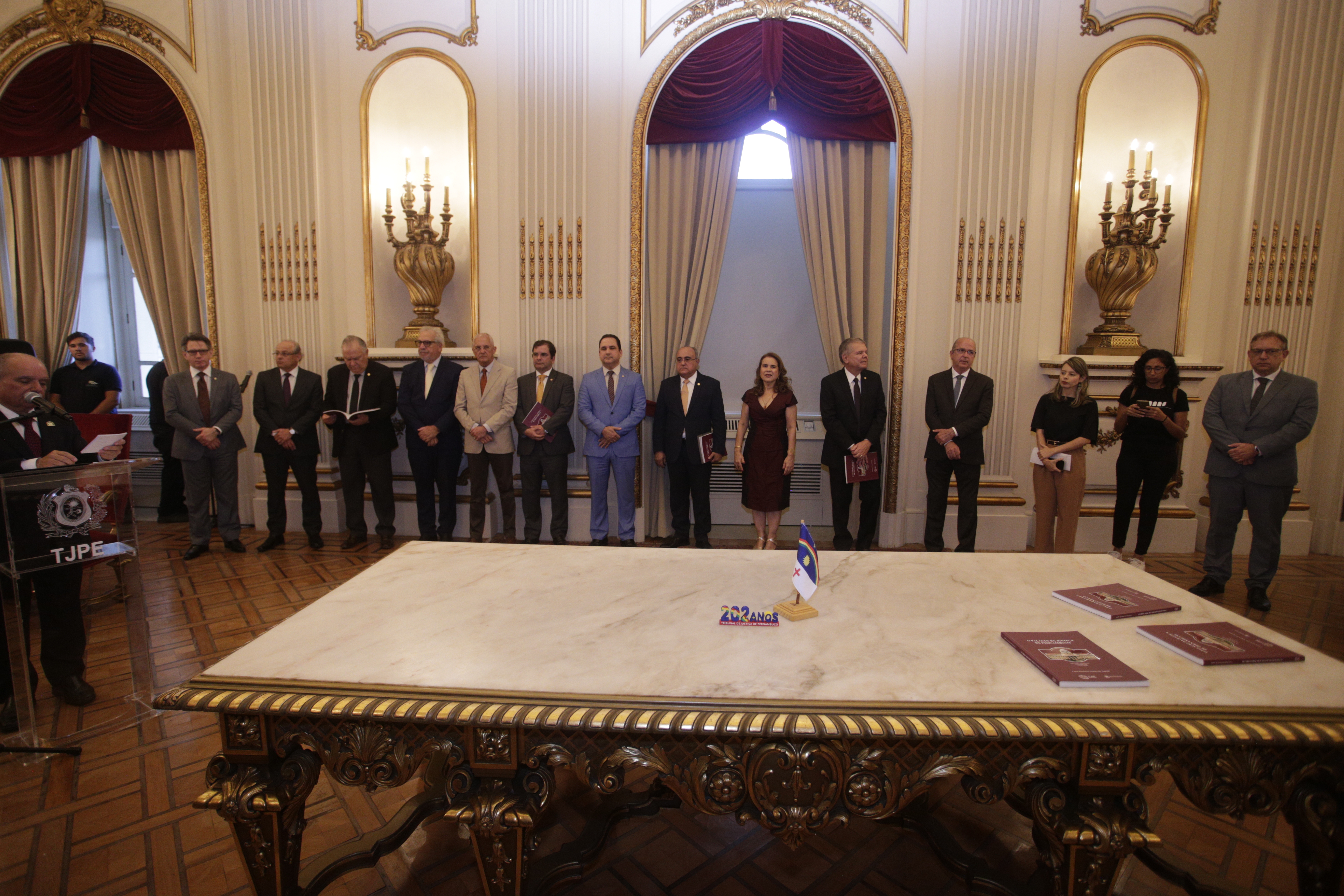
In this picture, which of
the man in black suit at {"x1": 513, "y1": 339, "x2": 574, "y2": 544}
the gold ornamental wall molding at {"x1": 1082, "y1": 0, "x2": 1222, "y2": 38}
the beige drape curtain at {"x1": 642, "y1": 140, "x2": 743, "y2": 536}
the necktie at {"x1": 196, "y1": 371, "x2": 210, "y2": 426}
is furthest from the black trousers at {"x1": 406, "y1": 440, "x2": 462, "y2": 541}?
the gold ornamental wall molding at {"x1": 1082, "y1": 0, "x2": 1222, "y2": 38}

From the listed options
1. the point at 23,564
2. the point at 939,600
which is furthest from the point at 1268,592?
the point at 23,564

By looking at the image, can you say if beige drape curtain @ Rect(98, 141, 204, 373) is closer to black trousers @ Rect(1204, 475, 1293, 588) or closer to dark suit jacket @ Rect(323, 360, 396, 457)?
dark suit jacket @ Rect(323, 360, 396, 457)

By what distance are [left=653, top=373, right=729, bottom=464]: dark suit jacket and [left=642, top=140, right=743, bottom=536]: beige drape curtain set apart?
1.27 feet

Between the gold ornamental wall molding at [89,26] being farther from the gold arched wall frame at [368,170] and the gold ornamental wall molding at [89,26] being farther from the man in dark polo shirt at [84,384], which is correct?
the man in dark polo shirt at [84,384]

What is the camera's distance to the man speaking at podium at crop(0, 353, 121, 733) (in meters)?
2.45

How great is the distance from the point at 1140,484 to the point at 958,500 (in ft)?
3.98

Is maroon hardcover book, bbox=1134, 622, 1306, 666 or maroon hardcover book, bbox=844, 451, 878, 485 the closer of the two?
maroon hardcover book, bbox=1134, 622, 1306, 666

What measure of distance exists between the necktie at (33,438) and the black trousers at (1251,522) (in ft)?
19.6

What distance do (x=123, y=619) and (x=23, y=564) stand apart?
4.26 ft

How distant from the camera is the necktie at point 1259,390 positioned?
3.84 m

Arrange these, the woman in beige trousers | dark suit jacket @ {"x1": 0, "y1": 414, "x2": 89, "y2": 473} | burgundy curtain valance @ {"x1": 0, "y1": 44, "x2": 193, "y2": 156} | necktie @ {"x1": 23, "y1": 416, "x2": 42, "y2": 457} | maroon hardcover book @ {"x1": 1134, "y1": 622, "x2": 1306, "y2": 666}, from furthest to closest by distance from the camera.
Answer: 1. burgundy curtain valance @ {"x1": 0, "y1": 44, "x2": 193, "y2": 156}
2. the woman in beige trousers
3. necktie @ {"x1": 23, "y1": 416, "x2": 42, "y2": 457}
4. dark suit jacket @ {"x1": 0, "y1": 414, "x2": 89, "y2": 473}
5. maroon hardcover book @ {"x1": 1134, "y1": 622, "x2": 1306, "y2": 666}

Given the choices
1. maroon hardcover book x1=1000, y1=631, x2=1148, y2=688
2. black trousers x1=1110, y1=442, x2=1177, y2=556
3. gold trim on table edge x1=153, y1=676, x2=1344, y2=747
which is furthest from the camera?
black trousers x1=1110, y1=442, x2=1177, y2=556

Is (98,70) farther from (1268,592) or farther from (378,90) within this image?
(1268,592)

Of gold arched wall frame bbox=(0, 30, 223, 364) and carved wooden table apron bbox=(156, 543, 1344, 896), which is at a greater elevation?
gold arched wall frame bbox=(0, 30, 223, 364)
